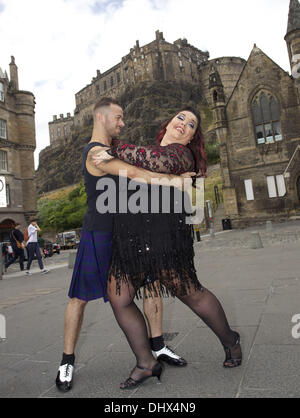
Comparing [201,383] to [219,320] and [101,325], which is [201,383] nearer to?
[219,320]

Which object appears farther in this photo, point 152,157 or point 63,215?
point 63,215

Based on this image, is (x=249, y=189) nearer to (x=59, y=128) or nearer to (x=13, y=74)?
(x=13, y=74)

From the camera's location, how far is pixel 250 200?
26.0 metres

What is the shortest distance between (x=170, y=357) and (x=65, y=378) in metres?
0.78

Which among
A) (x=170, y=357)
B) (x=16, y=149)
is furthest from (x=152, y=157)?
(x=16, y=149)

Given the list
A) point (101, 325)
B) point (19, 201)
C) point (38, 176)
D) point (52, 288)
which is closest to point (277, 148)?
point (19, 201)

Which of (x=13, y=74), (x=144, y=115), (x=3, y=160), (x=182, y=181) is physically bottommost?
(x=182, y=181)

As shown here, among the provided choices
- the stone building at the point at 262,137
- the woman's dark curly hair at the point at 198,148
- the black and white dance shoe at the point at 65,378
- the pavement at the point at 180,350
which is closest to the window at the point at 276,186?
the stone building at the point at 262,137

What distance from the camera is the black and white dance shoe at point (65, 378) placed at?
7.55ft

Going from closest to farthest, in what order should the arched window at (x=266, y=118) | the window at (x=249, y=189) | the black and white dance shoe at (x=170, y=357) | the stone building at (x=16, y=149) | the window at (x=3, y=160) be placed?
the black and white dance shoe at (x=170, y=357), the arched window at (x=266, y=118), the window at (x=249, y=189), the stone building at (x=16, y=149), the window at (x=3, y=160)

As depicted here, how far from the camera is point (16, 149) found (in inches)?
1103

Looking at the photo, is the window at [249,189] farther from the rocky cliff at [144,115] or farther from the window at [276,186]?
the rocky cliff at [144,115]

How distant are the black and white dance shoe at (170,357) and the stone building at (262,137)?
2381cm

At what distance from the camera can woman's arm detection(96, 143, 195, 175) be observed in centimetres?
221
